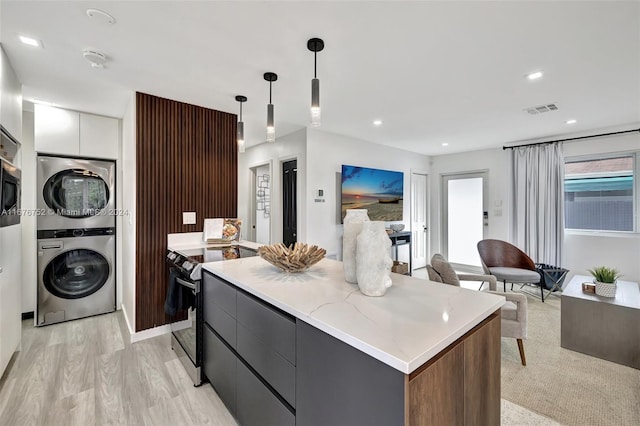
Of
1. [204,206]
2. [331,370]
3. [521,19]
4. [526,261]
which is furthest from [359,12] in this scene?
[526,261]

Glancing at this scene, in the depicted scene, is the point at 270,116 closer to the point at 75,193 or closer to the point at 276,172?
the point at 276,172

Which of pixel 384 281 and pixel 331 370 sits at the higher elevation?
pixel 384 281

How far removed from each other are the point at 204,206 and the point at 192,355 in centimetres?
163

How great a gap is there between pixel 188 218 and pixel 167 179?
18.3 inches

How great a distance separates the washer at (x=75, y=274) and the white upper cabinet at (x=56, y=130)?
93cm

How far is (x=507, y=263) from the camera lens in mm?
4340

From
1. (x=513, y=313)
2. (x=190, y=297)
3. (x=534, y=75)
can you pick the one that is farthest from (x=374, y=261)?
(x=534, y=75)

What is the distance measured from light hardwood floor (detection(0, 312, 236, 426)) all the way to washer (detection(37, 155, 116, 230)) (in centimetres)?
124

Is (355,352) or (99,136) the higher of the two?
(99,136)

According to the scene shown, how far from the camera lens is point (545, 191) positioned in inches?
179

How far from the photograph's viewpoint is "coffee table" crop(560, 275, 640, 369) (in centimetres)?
232

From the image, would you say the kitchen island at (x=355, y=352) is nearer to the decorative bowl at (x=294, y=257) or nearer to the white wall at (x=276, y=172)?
the decorative bowl at (x=294, y=257)

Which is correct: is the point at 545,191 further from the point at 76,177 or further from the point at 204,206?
the point at 76,177

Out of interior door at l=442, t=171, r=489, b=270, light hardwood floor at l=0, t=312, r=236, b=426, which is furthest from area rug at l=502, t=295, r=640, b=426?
interior door at l=442, t=171, r=489, b=270
